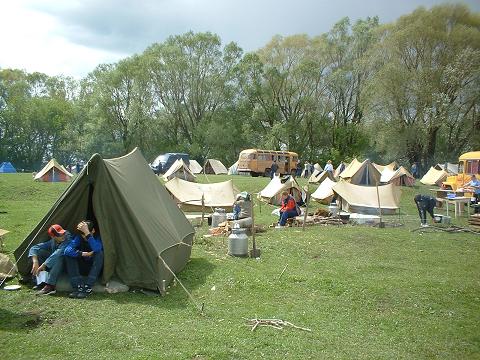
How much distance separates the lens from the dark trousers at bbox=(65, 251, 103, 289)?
270 inches

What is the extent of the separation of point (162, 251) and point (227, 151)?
38.8 m

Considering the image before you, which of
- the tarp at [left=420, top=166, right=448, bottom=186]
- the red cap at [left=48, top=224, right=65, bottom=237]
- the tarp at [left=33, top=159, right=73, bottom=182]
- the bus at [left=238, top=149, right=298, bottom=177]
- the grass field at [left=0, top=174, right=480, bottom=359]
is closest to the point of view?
the grass field at [left=0, top=174, right=480, bottom=359]

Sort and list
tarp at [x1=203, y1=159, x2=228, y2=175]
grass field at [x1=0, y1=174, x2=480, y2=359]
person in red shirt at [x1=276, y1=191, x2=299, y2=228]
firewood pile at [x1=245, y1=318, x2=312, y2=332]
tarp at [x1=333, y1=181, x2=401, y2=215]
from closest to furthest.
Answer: grass field at [x1=0, y1=174, x2=480, y2=359], firewood pile at [x1=245, y1=318, x2=312, y2=332], person in red shirt at [x1=276, y1=191, x2=299, y2=228], tarp at [x1=333, y1=181, x2=401, y2=215], tarp at [x1=203, y1=159, x2=228, y2=175]

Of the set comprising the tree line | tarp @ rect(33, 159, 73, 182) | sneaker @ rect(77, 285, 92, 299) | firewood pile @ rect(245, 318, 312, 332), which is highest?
the tree line

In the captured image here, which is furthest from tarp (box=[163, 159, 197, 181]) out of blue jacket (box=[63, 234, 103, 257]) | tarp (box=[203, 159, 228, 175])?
blue jacket (box=[63, 234, 103, 257])

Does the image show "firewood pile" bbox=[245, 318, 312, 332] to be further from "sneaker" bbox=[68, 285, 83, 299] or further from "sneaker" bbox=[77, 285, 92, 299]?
"sneaker" bbox=[68, 285, 83, 299]

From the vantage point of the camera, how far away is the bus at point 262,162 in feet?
115

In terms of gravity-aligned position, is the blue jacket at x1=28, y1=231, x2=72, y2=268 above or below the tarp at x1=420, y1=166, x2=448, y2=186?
below

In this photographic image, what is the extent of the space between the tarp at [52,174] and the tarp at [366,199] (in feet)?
53.8

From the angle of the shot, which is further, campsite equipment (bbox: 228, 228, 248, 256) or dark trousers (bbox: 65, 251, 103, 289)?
campsite equipment (bbox: 228, 228, 248, 256)

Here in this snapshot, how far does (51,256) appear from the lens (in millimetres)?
6941

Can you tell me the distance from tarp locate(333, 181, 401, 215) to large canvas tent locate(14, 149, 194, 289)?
399 inches

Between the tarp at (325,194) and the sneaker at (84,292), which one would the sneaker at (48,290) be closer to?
the sneaker at (84,292)

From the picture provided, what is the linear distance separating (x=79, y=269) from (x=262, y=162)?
28.8 meters
